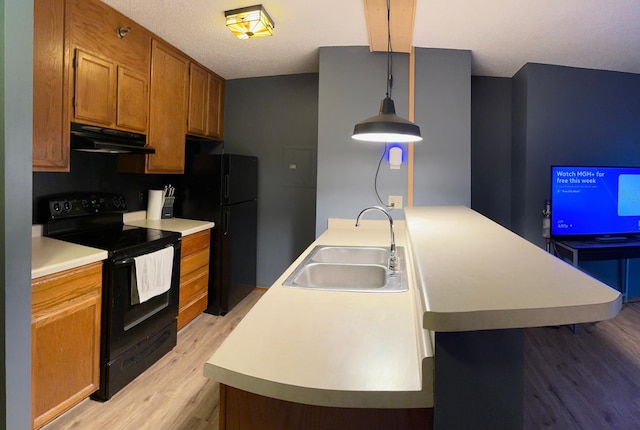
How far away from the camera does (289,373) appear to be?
789 millimetres

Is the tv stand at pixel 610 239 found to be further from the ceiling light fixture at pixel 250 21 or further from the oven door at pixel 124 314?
the oven door at pixel 124 314

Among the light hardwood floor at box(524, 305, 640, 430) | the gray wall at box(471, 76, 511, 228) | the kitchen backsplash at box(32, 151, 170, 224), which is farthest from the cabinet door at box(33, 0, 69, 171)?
the gray wall at box(471, 76, 511, 228)

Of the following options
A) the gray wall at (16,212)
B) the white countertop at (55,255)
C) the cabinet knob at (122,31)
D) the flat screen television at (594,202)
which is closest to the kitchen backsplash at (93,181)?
the white countertop at (55,255)

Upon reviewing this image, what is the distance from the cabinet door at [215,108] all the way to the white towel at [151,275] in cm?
157

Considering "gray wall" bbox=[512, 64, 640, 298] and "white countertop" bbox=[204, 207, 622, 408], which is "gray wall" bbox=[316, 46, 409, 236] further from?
"white countertop" bbox=[204, 207, 622, 408]

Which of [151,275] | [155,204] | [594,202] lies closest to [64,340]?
[151,275]

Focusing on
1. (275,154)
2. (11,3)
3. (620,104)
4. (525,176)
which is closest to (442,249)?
(11,3)

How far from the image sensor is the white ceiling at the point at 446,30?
216 centimetres

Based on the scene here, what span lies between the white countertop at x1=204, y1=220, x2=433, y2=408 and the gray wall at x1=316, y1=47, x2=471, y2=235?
5.55ft

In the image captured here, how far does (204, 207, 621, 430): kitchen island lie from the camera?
0.59 m

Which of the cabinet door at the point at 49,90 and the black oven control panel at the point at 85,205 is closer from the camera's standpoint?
the cabinet door at the point at 49,90

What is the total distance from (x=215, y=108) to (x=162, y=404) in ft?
8.83

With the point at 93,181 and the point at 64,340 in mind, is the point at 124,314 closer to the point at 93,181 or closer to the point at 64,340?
the point at 64,340

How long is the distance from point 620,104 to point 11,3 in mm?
4456
